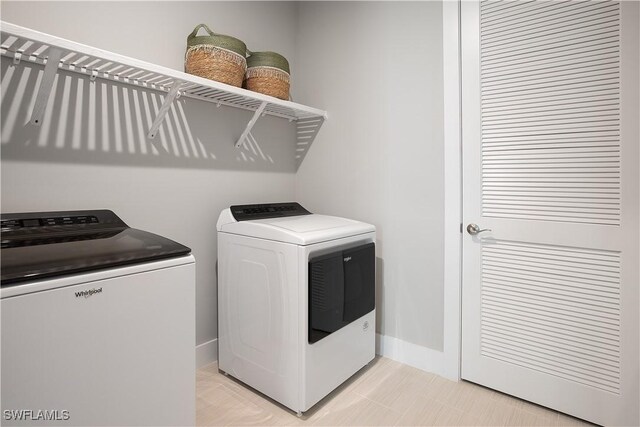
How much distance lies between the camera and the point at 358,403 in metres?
1.79

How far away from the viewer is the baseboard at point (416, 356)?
2.01 metres

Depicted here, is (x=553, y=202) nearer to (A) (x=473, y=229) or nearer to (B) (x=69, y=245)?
(A) (x=473, y=229)

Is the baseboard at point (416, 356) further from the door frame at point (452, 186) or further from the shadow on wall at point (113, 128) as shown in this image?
the shadow on wall at point (113, 128)

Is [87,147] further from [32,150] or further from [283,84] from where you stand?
[283,84]

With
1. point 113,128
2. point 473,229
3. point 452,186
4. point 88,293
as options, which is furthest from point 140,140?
point 473,229

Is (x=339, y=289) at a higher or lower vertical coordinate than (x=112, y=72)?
lower

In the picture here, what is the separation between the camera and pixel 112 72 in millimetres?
1596

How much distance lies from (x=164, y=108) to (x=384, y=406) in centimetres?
177

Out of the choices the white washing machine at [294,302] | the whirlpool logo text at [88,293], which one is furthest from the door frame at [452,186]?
the whirlpool logo text at [88,293]

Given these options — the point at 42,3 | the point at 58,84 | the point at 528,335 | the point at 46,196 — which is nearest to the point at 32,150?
the point at 46,196

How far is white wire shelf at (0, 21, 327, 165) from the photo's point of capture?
4.07ft

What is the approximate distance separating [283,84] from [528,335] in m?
1.87

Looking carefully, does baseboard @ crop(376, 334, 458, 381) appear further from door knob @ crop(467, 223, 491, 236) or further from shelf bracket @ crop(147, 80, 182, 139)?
shelf bracket @ crop(147, 80, 182, 139)

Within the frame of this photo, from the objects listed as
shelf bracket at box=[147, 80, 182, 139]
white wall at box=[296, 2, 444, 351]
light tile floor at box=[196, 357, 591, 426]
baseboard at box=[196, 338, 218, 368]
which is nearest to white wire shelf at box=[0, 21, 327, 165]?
shelf bracket at box=[147, 80, 182, 139]
